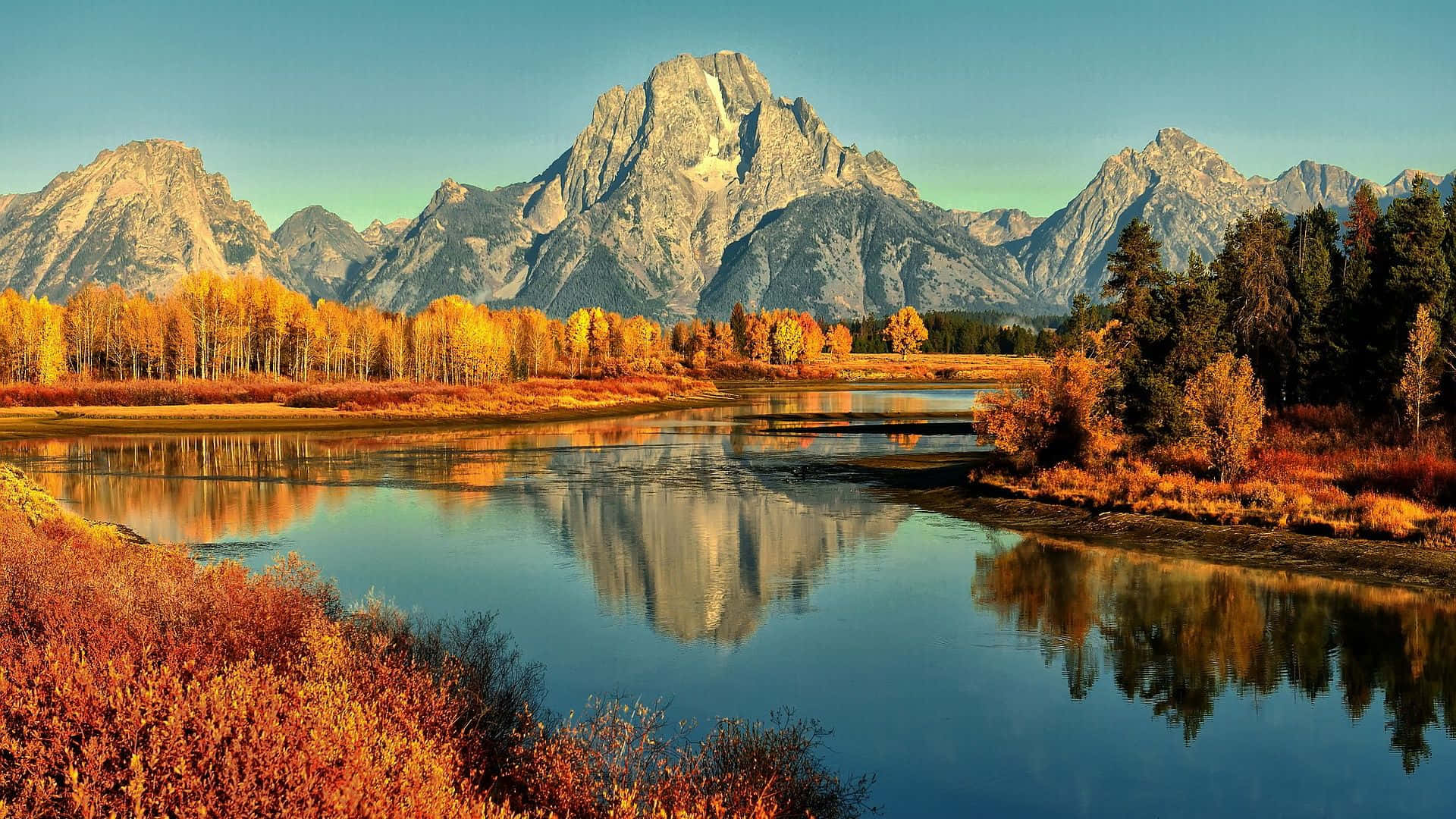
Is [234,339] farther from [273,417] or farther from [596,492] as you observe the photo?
[596,492]

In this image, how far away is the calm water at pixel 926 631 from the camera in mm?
15961

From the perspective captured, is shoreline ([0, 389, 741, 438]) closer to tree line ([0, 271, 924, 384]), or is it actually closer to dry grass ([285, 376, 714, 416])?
dry grass ([285, 376, 714, 416])

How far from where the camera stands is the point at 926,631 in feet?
78.2

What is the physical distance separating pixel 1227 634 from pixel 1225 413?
19719 millimetres

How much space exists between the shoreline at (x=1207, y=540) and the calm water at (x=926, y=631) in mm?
1551

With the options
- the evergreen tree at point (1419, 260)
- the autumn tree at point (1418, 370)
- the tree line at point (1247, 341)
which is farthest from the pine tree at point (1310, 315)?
the autumn tree at point (1418, 370)

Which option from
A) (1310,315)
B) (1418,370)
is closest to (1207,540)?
(1418,370)

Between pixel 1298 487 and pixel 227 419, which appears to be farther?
pixel 227 419

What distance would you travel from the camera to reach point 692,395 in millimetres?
145250

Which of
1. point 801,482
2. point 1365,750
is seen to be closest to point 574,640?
point 1365,750

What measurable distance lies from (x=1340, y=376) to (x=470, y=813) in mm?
63754

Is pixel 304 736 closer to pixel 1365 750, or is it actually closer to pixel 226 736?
pixel 226 736

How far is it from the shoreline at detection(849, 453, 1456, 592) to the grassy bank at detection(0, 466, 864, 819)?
2107 centimetres

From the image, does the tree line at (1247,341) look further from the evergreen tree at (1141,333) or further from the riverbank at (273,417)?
the riverbank at (273,417)
